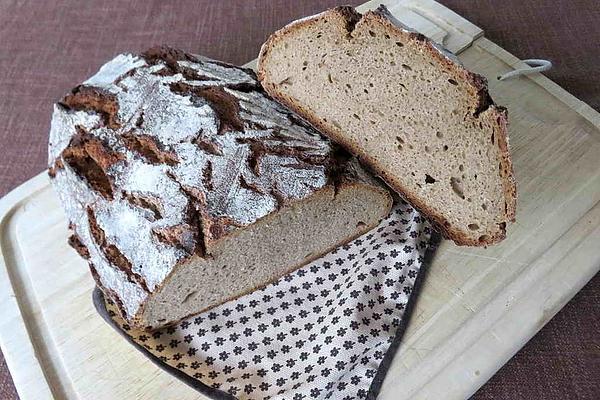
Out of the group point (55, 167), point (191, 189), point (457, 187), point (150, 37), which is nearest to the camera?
point (191, 189)

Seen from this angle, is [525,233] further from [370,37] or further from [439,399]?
[370,37]

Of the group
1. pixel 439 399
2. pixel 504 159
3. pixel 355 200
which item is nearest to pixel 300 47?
pixel 355 200

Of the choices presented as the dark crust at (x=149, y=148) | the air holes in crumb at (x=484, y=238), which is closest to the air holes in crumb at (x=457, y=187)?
the air holes in crumb at (x=484, y=238)

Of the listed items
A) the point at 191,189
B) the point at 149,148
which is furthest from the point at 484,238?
the point at 149,148

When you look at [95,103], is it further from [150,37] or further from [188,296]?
[150,37]

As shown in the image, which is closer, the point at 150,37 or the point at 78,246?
the point at 78,246

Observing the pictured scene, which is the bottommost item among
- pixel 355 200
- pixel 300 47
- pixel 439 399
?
pixel 439 399
